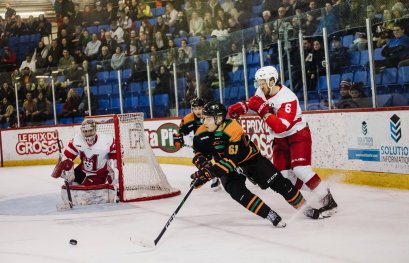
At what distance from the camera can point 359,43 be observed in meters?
6.96

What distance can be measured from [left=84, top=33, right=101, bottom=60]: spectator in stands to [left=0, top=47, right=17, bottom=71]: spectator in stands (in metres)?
1.85

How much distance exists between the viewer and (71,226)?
4629 millimetres

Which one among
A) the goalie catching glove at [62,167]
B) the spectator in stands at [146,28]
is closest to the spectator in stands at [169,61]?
the spectator in stands at [146,28]

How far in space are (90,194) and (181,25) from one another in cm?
696

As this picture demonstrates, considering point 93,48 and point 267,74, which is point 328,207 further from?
point 93,48

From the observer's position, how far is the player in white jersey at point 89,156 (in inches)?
218

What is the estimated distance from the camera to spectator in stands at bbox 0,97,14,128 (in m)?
11.9

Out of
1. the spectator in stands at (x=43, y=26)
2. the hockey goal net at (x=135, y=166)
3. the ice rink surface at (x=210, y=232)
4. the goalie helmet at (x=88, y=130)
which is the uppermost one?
the spectator in stands at (x=43, y=26)

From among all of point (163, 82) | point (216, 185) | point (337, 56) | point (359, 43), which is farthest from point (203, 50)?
point (216, 185)

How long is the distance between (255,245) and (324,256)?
50cm

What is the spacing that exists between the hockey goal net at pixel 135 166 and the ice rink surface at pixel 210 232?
194mm

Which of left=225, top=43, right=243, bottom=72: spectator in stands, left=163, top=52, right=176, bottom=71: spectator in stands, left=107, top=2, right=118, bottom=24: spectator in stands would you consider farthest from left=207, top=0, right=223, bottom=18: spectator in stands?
left=107, top=2, right=118, bottom=24: spectator in stands

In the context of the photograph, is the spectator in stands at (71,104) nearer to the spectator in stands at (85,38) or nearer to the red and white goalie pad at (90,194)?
the spectator in stands at (85,38)

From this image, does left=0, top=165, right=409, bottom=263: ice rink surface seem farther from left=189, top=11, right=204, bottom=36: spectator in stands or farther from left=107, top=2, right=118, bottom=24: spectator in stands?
left=107, top=2, right=118, bottom=24: spectator in stands
